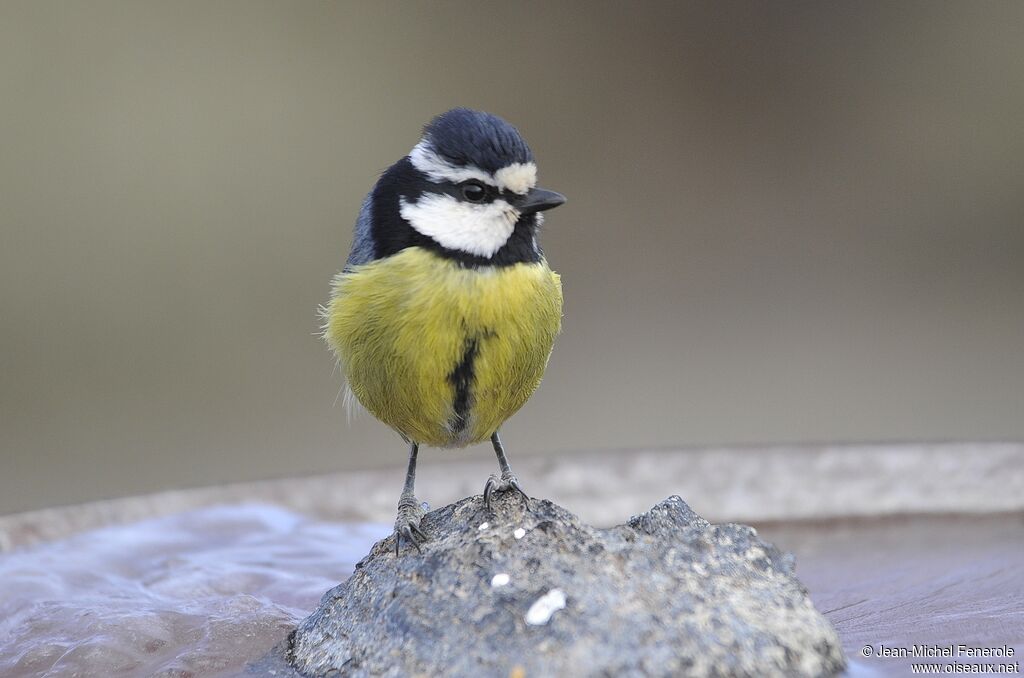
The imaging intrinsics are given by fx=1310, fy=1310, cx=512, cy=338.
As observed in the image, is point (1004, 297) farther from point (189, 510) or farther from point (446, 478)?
point (189, 510)

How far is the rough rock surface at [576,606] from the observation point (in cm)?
215

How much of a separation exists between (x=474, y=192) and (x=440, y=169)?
0.09 m

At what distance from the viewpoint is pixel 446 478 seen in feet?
12.6

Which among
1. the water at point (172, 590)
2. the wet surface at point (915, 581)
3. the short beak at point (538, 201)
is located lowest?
the water at point (172, 590)

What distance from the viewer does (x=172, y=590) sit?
325 centimetres

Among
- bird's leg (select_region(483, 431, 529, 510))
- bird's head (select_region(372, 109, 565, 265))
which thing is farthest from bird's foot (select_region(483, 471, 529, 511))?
bird's head (select_region(372, 109, 565, 265))

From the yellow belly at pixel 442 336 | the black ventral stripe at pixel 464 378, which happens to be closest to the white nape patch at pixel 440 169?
the yellow belly at pixel 442 336

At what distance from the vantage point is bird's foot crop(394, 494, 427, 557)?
259 cm

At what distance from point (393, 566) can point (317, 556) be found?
1043mm

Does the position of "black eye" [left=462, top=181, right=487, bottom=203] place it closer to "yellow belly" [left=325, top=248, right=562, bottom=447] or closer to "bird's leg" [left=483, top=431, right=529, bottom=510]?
"yellow belly" [left=325, top=248, right=562, bottom=447]

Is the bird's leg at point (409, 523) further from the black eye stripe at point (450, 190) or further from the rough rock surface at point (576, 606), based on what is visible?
the black eye stripe at point (450, 190)

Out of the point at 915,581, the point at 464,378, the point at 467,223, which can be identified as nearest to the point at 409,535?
the point at 464,378

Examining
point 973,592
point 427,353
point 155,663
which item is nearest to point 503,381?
point 427,353

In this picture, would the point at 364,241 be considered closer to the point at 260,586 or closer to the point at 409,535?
the point at 409,535
